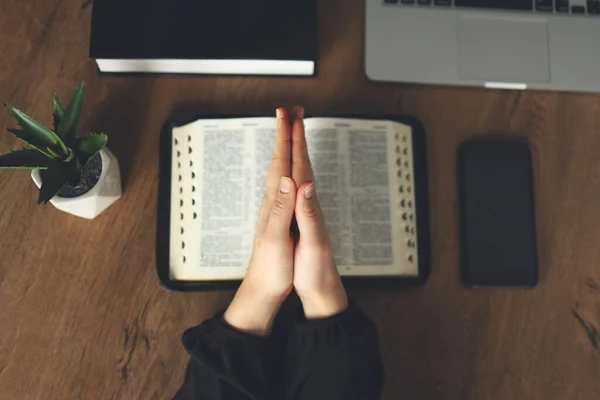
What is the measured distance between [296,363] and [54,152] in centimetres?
32

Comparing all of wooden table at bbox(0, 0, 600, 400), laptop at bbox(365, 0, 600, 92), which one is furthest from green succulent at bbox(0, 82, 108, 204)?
laptop at bbox(365, 0, 600, 92)

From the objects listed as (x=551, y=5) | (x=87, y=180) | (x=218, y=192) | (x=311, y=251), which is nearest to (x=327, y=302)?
(x=311, y=251)

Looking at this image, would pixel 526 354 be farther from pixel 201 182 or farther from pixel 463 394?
pixel 201 182

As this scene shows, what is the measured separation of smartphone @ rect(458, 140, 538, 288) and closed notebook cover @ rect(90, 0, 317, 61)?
0.23 meters

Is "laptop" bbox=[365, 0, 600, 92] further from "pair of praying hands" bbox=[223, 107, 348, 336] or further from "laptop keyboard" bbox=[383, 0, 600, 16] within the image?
"pair of praying hands" bbox=[223, 107, 348, 336]

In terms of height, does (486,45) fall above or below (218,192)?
above

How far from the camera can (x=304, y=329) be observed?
61 cm

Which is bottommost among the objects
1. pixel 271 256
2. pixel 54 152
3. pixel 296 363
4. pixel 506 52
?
pixel 296 363

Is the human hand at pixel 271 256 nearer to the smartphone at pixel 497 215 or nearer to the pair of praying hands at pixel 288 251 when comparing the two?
the pair of praying hands at pixel 288 251

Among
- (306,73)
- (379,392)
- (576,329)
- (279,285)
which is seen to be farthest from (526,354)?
(306,73)

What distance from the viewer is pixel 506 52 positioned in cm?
68

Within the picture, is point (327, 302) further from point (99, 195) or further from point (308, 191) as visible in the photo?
point (99, 195)

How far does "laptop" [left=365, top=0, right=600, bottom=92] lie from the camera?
0.68 m

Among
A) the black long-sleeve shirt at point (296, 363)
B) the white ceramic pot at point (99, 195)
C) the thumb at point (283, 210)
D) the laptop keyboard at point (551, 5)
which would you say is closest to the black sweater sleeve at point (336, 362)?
the black long-sleeve shirt at point (296, 363)
